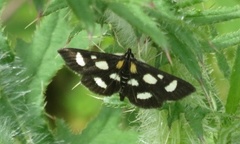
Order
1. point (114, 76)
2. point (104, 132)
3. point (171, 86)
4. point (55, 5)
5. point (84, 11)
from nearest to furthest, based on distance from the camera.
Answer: point (84, 11) < point (55, 5) < point (171, 86) < point (114, 76) < point (104, 132)

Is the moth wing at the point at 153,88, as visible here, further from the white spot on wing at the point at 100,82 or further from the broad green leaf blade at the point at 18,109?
the broad green leaf blade at the point at 18,109

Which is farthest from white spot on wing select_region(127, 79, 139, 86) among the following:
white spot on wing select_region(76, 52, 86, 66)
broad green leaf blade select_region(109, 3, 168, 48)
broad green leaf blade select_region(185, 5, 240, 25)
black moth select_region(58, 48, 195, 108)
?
Answer: broad green leaf blade select_region(109, 3, 168, 48)

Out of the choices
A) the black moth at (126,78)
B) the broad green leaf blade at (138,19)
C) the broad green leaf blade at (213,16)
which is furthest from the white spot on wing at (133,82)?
the broad green leaf blade at (138,19)

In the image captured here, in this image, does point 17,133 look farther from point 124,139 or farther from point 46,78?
point 124,139

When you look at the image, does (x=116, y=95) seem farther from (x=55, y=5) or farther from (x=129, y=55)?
(x=55, y=5)

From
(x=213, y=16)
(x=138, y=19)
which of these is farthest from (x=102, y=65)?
(x=138, y=19)
